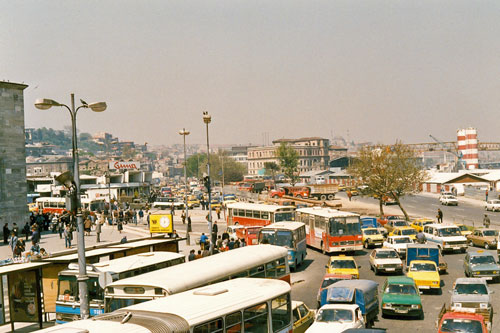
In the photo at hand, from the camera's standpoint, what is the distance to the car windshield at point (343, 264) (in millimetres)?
24922

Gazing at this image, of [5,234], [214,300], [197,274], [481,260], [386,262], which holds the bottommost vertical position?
[386,262]

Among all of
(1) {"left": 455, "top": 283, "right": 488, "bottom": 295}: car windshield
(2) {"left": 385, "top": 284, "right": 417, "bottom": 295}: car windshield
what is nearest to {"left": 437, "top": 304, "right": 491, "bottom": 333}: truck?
(1) {"left": 455, "top": 283, "right": 488, "bottom": 295}: car windshield

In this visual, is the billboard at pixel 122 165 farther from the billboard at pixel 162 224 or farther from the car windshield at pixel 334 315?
the car windshield at pixel 334 315

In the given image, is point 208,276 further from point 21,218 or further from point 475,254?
point 21,218

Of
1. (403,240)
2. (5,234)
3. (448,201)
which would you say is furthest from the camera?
(448,201)

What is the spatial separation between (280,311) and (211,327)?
321 centimetres

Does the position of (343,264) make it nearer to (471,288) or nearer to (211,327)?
(471,288)

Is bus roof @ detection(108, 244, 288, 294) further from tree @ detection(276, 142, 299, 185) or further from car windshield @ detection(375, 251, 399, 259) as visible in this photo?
tree @ detection(276, 142, 299, 185)

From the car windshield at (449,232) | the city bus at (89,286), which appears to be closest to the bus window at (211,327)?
the city bus at (89,286)

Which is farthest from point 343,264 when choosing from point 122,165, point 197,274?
point 122,165

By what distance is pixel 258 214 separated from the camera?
41.2 metres

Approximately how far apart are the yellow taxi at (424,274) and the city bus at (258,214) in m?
16.0

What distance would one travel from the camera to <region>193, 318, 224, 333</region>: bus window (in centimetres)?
962

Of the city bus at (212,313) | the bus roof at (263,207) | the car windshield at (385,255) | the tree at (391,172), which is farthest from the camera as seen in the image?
the tree at (391,172)
